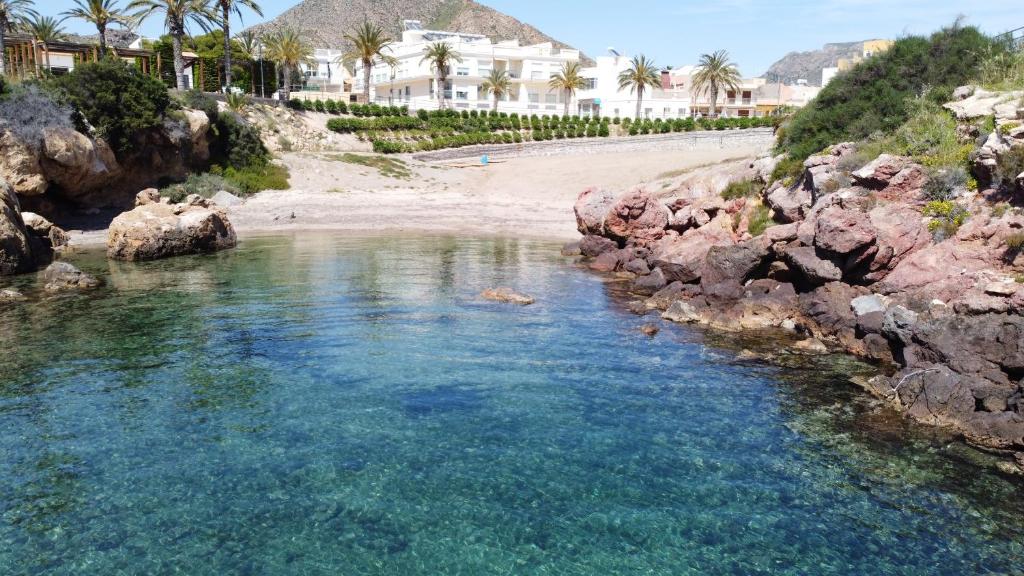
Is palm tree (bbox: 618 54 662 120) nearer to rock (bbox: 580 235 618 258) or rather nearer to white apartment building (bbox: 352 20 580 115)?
white apartment building (bbox: 352 20 580 115)

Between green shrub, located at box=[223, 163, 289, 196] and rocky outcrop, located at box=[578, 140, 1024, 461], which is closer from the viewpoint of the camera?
rocky outcrop, located at box=[578, 140, 1024, 461]

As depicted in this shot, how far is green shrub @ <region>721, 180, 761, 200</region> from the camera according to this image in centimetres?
3164

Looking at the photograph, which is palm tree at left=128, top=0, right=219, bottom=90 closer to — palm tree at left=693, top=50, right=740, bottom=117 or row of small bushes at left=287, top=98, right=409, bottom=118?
row of small bushes at left=287, top=98, right=409, bottom=118

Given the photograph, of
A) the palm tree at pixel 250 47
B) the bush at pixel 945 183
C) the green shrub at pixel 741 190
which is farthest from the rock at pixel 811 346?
the palm tree at pixel 250 47

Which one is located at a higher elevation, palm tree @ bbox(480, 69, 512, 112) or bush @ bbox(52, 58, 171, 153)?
palm tree @ bbox(480, 69, 512, 112)

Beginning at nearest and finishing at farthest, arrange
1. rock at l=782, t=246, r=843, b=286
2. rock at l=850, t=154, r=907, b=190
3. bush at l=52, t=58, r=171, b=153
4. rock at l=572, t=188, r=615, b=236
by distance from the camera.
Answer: rock at l=782, t=246, r=843, b=286 < rock at l=850, t=154, r=907, b=190 < rock at l=572, t=188, r=615, b=236 < bush at l=52, t=58, r=171, b=153

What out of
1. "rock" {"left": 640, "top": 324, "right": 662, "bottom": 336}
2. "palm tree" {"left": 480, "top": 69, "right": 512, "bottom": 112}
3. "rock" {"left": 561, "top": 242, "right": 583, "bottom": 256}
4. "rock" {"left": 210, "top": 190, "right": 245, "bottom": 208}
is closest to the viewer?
"rock" {"left": 640, "top": 324, "right": 662, "bottom": 336}

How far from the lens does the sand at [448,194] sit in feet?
149

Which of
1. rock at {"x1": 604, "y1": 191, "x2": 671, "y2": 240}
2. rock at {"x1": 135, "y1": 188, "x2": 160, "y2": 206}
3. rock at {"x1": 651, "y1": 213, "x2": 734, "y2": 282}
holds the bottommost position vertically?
rock at {"x1": 651, "y1": 213, "x2": 734, "y2": 282}

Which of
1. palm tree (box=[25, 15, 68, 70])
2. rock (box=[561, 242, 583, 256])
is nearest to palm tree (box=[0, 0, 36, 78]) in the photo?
palm tree (box=[25, 15, 68, 70])

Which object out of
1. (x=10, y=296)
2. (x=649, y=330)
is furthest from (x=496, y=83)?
(x=649, y=330)

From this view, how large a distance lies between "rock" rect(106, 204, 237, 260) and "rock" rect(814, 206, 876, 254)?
2702 cm

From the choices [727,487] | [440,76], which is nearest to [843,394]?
[727,487]

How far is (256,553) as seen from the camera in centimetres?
1018
